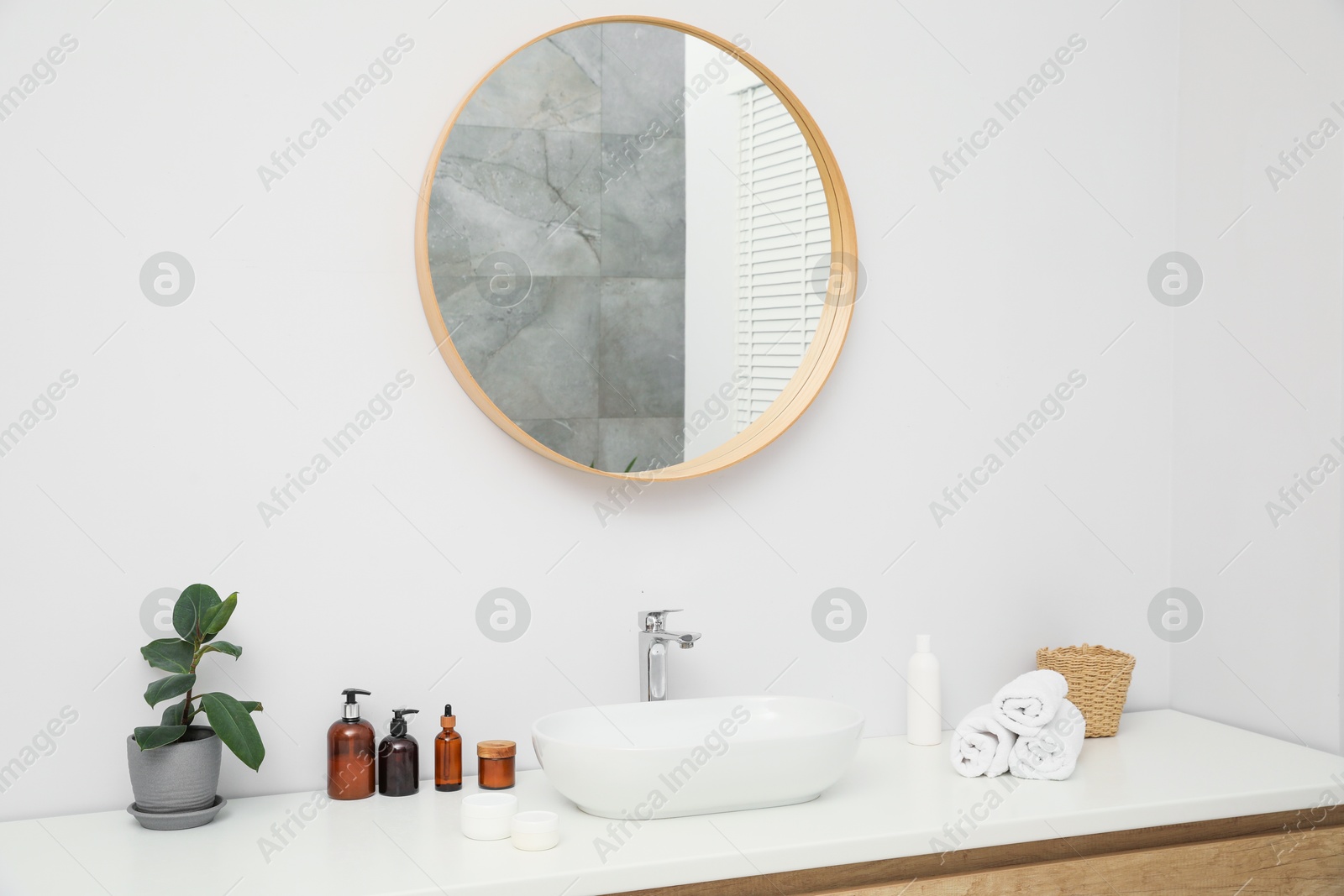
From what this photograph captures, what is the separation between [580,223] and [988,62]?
81 centimetres

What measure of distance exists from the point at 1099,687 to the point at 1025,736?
0.98ft

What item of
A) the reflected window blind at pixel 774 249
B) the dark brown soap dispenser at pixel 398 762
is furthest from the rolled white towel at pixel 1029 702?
the dark brown soap dispenser at pixel 398 762

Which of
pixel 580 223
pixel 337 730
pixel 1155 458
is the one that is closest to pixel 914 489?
pixel 1155 458

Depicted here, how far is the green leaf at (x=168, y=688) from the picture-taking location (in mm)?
1380

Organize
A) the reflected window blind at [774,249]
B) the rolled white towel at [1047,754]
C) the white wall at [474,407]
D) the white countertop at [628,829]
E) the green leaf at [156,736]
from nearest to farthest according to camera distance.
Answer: the white countertop at [628,829], the green leaf at [156,736], the white wall at [474,407], the rolled white towel at [1047,754], the reflected window blind at [774,249]

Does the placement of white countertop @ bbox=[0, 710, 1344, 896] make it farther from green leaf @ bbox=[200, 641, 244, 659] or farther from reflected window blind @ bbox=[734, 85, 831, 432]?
reflected window blind @ bbox=[734, 85, 831, 432]

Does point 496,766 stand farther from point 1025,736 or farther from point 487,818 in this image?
point 1025,736

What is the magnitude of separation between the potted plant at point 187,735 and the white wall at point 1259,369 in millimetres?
1612

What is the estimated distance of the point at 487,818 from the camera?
1.37 meters

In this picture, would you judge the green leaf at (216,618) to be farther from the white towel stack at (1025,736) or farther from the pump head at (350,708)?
the white towel stack at (1025,736)

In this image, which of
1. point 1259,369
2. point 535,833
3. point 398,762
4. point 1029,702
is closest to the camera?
point 535,833

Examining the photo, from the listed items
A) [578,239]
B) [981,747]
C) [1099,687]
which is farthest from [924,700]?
[578,239]

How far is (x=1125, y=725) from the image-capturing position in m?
1.97

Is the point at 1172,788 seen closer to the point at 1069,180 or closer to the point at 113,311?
the point at 1069,180
